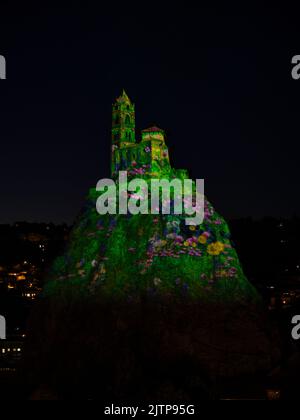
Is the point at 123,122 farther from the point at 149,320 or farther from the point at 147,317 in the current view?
the point at 149,320

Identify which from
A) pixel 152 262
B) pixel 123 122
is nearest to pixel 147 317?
pixel 152 262

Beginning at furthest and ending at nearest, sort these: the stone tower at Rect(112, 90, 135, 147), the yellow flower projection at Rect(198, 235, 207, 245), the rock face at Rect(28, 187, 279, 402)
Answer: the stone tower at Rect(112, 90, 135, 147) < the yellow flower projection at Rect(198, 235, 207, 245) < the rock face at Rect(28, 187, 279, 402)

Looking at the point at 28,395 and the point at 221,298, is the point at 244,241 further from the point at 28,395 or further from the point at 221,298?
the point at 28,395

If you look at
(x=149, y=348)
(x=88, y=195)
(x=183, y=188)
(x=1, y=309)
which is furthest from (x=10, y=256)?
(x=149, y=348)

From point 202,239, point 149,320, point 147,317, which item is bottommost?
point 149,320

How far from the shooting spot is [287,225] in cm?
7744

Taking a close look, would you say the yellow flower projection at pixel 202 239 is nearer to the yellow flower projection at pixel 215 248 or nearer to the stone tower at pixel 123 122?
the yellow flower projection at pixel 215 248

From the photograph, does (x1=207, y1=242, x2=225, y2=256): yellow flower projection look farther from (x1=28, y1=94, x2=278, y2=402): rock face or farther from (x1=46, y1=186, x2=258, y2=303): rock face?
(x1=28, y1=94, x2=278, y2=402): rock face

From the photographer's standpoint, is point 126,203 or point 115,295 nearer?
point 115,295

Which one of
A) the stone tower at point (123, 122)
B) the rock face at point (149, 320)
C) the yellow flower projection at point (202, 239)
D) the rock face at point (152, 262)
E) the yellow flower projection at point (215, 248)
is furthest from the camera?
the stone tower at point (123, 122)

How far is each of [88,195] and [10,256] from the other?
106 feet

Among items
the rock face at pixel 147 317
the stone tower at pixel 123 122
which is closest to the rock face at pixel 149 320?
the rock face at pixel 147 317

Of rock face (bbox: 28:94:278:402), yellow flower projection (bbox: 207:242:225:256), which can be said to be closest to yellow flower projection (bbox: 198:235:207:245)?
rock face (bbox: 28:94:278:402)

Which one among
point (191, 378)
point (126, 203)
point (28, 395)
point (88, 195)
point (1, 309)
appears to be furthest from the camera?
point (1, 309)
